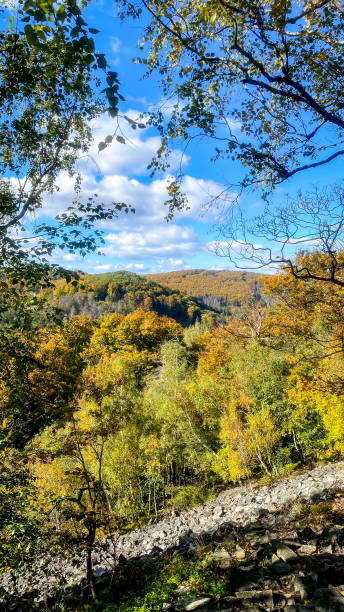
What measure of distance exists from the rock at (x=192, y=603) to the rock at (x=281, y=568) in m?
1.10

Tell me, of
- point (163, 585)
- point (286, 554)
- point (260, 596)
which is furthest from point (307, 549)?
point (163, 585)

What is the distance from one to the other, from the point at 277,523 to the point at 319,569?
3.66 meters

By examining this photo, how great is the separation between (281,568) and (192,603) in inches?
55.8

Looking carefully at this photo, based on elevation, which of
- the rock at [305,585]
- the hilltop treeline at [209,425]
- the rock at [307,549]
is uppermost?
the rock at [305,585]

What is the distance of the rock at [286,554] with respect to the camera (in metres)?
4.66

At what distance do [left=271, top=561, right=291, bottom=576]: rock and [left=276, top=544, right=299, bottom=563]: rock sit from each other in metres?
0.14

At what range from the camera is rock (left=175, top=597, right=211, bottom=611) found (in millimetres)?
4160

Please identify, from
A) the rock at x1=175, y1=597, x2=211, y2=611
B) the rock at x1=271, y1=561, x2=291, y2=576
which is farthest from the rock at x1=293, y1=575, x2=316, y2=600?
the rock at x1=175, y1=597, x2=211, y2=611

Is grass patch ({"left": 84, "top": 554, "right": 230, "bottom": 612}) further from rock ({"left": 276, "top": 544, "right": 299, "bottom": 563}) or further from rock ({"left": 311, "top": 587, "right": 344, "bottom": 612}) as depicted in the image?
rock ({"left": 311, "top": 587, "right": 344, "bottom": 612})

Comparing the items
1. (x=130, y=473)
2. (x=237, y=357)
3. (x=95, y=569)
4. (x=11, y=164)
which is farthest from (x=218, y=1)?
(x=237, y=357)

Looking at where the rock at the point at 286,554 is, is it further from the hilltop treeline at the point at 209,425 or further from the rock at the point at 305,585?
the hilltop treeline at the point at 209,425

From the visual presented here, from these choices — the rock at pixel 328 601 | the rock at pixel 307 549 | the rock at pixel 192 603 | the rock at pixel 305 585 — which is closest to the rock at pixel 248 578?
the rock at pixel 192 603

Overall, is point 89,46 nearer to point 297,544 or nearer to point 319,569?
point 319,569

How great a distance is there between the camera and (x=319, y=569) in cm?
419
